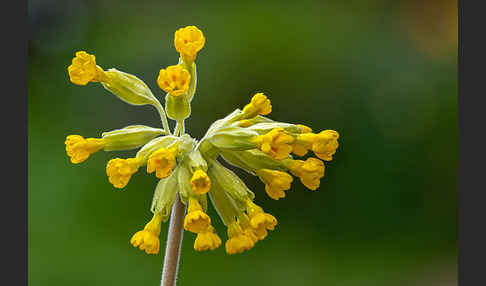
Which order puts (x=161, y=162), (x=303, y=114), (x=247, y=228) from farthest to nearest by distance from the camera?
(x=303, y=114), (x=247, y=228), (x=161, y=162)

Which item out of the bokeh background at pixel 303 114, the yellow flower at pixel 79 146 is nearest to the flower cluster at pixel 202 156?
the yellow flower at pixel 79 146

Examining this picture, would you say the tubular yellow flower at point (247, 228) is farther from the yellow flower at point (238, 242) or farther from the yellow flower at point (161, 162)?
the yellow flower at point (161, 162)

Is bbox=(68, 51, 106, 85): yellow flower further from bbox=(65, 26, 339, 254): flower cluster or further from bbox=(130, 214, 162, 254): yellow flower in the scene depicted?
bbox=(130, 214, 162, 254): yellow flower

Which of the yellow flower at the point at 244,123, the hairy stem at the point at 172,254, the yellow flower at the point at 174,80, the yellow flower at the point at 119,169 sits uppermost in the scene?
the yellow flower at the point at 174,80

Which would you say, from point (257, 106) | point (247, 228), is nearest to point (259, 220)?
point (247, 228)

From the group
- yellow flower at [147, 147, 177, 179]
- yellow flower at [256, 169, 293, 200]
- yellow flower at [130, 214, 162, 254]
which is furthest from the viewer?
yellow flower at [256, 169, 293, 200]

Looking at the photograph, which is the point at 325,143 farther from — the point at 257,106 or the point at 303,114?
the point at 303,114

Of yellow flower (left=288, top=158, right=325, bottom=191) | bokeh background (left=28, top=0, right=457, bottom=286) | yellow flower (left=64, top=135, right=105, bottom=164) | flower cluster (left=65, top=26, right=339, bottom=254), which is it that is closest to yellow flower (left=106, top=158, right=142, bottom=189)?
flower cluster (left=65, top=26, right=339, bottom=254)

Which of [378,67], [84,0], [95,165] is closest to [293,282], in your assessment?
[95,165]
